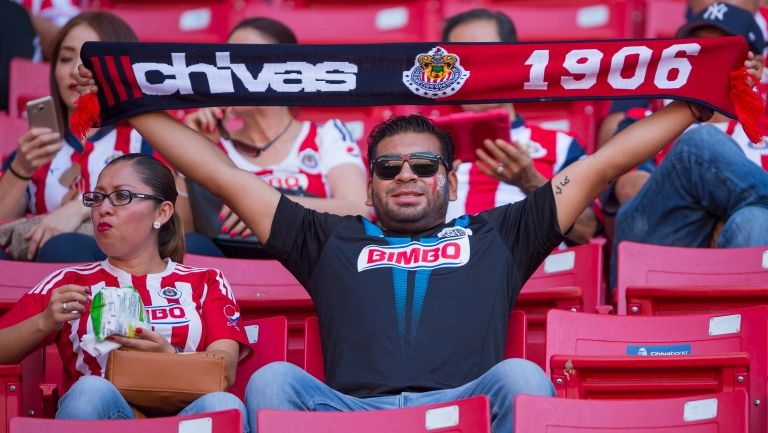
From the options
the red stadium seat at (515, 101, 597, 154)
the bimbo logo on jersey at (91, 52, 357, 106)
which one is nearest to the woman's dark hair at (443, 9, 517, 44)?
the red stadium seat at (515, 101, 597, 154)

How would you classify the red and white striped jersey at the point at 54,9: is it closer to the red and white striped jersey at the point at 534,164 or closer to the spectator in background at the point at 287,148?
the spectator in background at the point at 287,148

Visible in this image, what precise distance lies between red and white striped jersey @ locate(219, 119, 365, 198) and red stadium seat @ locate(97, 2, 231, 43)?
1.71 m

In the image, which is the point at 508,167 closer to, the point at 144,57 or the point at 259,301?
the point at 259,301

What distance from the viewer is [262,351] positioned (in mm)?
3865

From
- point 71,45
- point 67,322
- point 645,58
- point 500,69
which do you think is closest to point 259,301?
point 67,322

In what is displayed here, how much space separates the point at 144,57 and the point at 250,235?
107cm

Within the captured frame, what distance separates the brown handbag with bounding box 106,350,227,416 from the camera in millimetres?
3457

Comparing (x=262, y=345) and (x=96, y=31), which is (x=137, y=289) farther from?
(x=96, y=31)

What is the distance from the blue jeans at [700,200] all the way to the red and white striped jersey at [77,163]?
1.83m

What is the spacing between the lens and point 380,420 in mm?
3129

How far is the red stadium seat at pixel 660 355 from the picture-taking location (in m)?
3.36

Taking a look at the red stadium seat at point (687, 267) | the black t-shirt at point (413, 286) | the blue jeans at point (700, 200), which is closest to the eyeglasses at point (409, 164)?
the black t-shirt at point (413, 286)

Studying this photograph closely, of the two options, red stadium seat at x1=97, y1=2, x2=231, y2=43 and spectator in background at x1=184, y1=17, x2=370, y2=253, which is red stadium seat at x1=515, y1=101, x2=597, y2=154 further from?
red stadium seat at x1=97, y1=2, x2=231, y2=43

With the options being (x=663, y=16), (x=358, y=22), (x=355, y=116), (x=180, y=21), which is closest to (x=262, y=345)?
(x=355, y=116)
